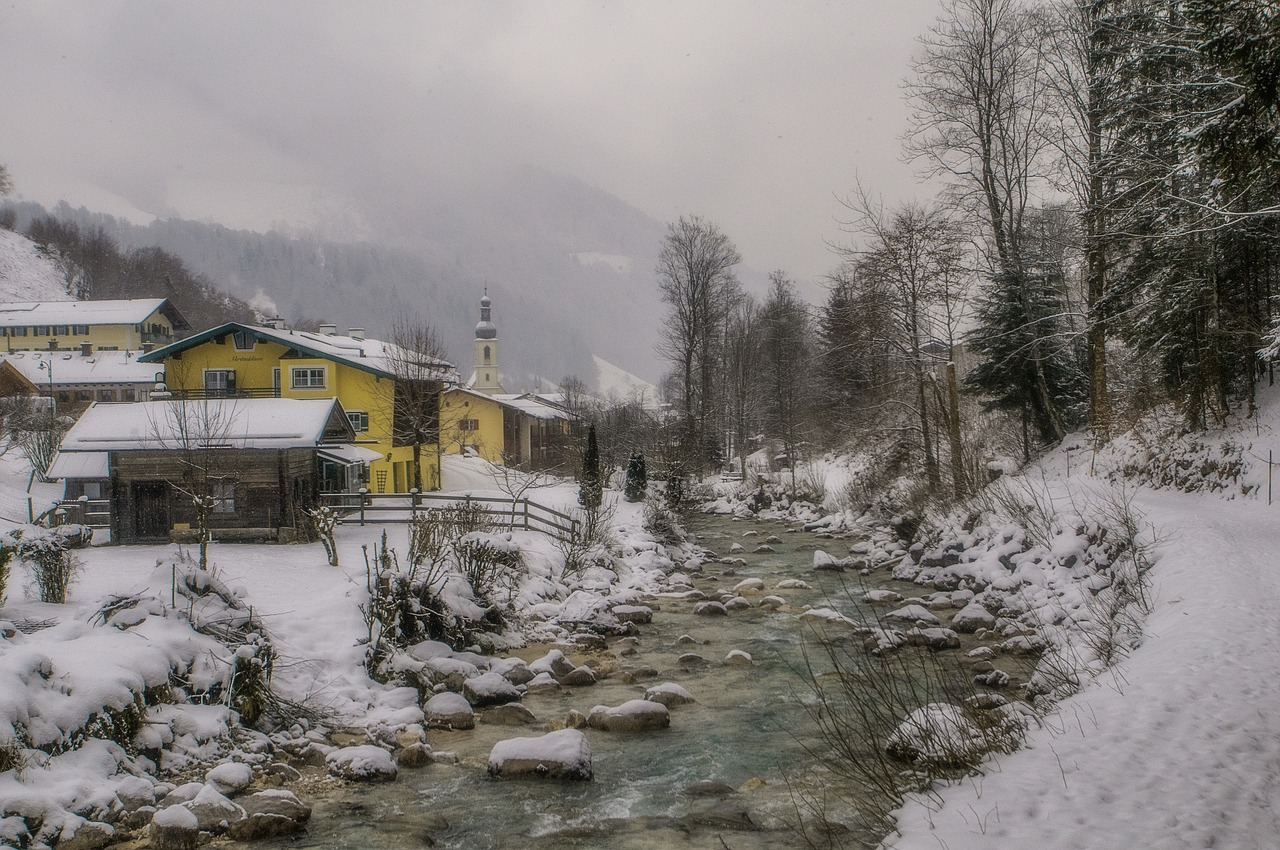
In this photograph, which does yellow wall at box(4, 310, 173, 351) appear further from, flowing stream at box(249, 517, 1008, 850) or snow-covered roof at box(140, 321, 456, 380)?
flowing stream at box(249, 517, 1008, 850)

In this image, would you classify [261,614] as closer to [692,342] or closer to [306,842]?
[306,842]

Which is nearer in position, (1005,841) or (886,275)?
(1005,841)

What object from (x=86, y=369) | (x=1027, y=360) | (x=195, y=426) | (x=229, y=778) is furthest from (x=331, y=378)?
(x=86, y=369)

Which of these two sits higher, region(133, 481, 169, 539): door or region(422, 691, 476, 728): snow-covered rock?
region(133, 481, 169, 539): door

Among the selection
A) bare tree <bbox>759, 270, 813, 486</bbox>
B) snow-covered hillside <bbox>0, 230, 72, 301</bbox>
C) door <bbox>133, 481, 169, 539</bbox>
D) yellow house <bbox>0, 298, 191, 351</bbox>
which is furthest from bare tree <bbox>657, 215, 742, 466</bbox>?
snow-covered hillside <bbox>0, 230, 72, 301</bbox>

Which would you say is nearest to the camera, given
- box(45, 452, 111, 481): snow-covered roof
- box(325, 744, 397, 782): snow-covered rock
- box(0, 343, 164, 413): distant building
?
box(325, 744, 397, 782): snow-covered rock

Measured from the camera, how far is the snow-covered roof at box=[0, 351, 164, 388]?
52938 mm

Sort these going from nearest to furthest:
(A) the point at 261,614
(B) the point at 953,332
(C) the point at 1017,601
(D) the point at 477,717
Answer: (D) the point at 477,717 < (A) the point at 261,614 < (C) the point at 1017,601 < (B) the point at 953,332

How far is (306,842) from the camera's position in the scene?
7238 millimetres

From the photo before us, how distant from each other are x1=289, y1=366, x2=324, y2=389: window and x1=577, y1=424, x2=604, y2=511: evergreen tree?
39.1 ft

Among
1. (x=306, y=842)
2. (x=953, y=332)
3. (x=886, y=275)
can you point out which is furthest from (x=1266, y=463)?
(x=306, y=842)

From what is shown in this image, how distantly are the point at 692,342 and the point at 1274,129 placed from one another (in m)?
34.1

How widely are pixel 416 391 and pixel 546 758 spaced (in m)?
26.3

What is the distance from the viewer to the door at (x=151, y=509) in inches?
830
